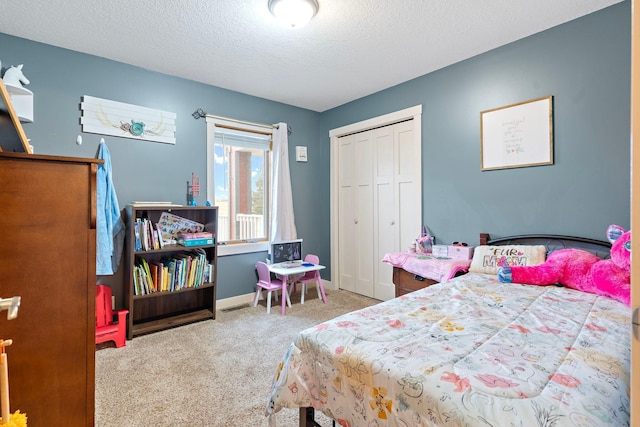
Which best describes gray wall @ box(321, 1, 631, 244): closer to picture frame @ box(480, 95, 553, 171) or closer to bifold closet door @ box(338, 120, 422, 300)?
picture frame @ box(480, 95, 553, 171)

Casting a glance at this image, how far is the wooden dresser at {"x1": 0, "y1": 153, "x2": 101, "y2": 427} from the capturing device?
1.08 metres

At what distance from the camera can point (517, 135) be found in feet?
8.62

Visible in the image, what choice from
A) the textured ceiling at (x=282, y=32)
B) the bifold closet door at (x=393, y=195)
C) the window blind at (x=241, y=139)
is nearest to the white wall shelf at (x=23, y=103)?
the textured ceiling at (x=282, y=32)

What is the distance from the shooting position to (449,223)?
3.12 m

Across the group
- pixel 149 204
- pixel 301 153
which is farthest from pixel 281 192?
pixel 149 204

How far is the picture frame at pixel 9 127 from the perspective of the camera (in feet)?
3.56

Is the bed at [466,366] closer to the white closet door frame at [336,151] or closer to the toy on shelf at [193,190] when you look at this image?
the white closet door frame at [336,151]

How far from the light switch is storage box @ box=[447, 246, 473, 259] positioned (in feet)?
7.58

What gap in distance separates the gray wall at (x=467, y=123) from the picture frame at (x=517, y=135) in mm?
57

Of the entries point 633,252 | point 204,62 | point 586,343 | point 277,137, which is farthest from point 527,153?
point 204,62

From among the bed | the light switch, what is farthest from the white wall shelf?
the bed

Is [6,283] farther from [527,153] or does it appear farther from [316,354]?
[527,153]

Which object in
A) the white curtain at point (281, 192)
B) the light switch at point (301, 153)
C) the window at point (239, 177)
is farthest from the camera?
the light switch at point (301, 153)

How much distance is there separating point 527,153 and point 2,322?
3.28 meters
